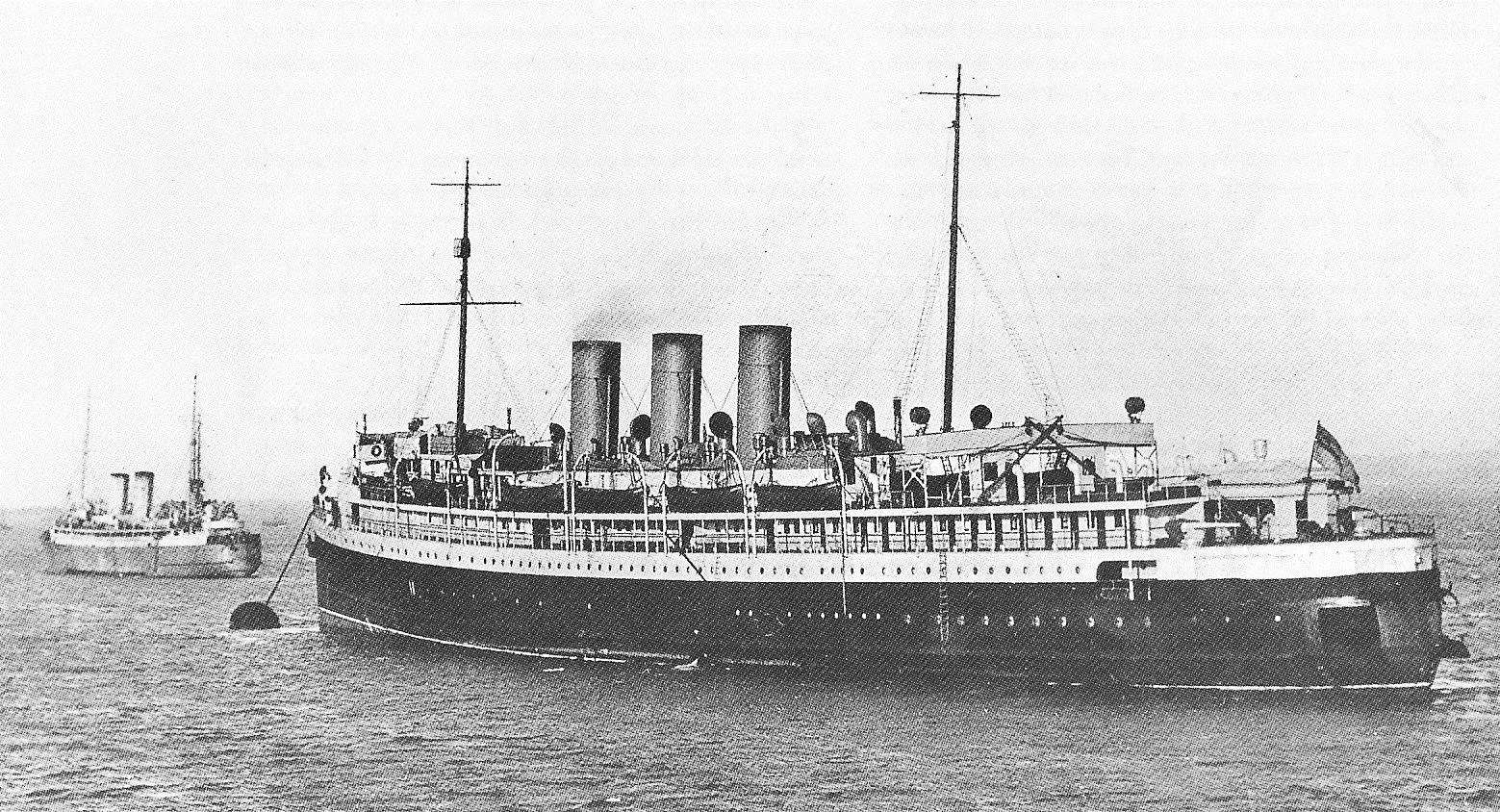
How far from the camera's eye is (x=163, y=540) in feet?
253

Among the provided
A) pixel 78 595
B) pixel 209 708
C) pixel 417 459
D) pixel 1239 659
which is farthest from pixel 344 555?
pixel 1239 659

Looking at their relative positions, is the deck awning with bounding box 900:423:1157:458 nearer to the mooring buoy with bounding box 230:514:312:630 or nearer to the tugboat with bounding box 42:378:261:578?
the mooring buoy with bounding box 230:514:312:630

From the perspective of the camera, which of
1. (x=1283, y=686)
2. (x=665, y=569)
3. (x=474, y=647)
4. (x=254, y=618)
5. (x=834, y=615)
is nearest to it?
(x=1283, y=686)

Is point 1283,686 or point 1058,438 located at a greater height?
point 1058,438

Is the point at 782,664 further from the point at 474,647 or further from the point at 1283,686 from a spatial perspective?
the point at 1283,686

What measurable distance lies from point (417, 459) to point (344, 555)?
4012 millimetres

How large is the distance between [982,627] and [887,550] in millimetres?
3207

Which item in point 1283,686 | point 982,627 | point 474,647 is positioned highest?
point 982,627

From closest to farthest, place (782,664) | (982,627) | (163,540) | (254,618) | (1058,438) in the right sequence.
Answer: (982,627)
(1058,438)
(782,664)
(254,618)
(163,540)

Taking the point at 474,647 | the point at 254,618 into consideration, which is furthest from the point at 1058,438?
the point at 254,618

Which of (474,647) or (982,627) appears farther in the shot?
(474,647)

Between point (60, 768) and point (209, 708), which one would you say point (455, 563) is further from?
point (60, 768)

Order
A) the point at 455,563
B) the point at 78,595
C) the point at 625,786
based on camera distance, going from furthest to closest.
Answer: the point at 78,595, the point at 455,563, the point at 625,786

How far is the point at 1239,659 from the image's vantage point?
95.0 ft
